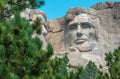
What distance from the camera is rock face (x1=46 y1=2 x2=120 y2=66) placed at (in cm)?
1538

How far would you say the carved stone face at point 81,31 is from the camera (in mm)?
15648

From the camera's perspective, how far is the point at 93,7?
1697 cm

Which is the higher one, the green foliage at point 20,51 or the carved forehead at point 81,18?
the carved forehead at point 81,18

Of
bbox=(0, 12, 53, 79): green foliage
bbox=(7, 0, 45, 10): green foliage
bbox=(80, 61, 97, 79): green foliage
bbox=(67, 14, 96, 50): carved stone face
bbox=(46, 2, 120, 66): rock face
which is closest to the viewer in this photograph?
bbox=(0, 12, 53, 79): green foliage

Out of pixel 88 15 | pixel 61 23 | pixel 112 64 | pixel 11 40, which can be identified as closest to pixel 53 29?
pixel 61 23

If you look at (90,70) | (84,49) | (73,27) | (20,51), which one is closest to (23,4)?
(20,51)

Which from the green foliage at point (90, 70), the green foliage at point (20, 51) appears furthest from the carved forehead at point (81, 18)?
the green foliage at point (20, 51)

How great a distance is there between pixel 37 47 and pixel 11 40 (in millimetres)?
326

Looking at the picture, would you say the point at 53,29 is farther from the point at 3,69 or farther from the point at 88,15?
the point at 3,69

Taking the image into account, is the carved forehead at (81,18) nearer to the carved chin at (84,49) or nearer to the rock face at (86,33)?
the rock face at (86,33)

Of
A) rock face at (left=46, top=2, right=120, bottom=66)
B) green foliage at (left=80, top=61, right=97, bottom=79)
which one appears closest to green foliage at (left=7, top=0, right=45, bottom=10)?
green foliage at (left=80, top=61, right=97, bottom=79)

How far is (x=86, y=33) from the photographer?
15781 mm

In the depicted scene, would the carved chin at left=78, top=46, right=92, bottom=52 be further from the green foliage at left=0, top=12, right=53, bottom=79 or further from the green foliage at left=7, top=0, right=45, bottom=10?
the green foliage at left=0, top=12, right=53, bottom=79

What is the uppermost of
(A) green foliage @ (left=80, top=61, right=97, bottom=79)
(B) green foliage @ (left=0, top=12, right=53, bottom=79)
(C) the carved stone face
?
(C) the carved stone face
